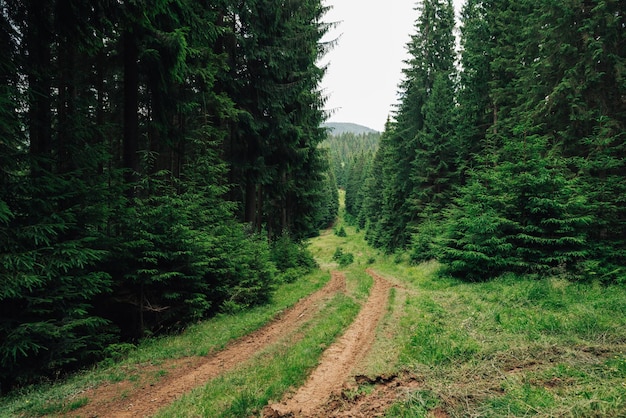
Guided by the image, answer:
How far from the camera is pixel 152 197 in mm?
9234

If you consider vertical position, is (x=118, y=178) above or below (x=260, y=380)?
above

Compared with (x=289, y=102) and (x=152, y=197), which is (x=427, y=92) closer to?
(x=289, y=102)

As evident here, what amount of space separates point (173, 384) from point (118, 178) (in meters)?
5.78

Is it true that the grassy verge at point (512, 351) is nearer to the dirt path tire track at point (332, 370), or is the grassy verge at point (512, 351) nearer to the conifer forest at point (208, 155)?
the dirt path tire track at point (332, 370)

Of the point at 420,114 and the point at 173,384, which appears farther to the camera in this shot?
Result: the point at 420,114

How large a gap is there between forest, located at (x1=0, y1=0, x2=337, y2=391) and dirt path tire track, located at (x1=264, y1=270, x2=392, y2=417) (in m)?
5.06

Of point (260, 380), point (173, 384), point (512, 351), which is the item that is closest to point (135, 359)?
point (173, 384)

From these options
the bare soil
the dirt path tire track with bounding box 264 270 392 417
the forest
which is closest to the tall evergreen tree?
the forest

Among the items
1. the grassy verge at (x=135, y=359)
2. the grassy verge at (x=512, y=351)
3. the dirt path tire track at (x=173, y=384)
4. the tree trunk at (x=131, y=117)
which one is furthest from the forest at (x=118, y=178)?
the grassy verge at (x=512, y=351)

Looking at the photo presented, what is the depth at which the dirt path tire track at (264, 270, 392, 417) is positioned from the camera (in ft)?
16.2

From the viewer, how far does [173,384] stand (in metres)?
6.20

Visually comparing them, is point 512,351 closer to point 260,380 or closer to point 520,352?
point 520,352

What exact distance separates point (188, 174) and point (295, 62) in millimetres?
9561

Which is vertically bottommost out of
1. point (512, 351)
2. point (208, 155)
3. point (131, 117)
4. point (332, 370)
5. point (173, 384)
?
point (173, 384)
